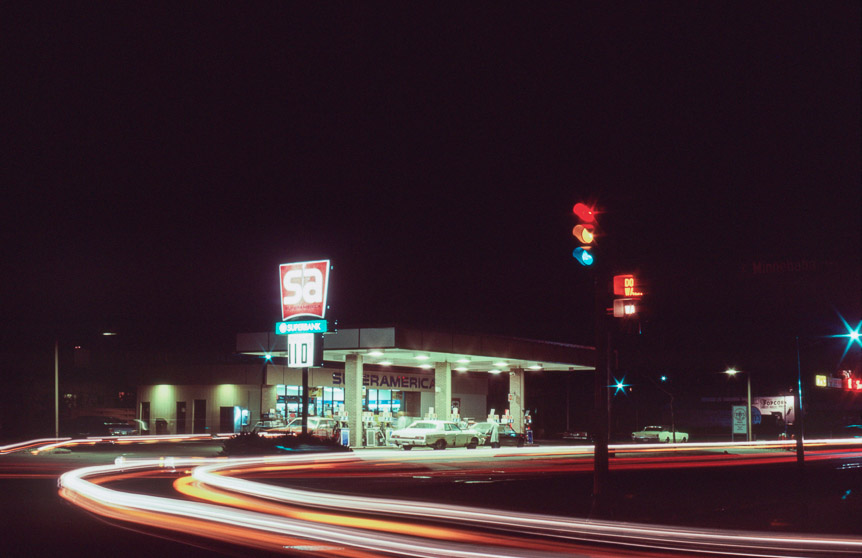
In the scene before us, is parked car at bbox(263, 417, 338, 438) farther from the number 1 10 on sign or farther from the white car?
the number 1 10 on sign

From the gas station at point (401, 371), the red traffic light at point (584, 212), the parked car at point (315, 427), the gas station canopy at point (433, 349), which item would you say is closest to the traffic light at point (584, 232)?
the red traffic light at point (584, 212)

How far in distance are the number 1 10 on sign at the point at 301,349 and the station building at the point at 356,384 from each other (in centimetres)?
627

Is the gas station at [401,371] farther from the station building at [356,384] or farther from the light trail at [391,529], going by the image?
the light trail at [391,529]

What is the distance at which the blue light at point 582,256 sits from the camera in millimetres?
12859

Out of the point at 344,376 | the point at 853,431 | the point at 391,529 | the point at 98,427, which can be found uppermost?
the point at 344,376

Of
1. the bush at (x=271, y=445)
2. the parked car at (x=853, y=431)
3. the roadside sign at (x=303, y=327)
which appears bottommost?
the parked car at (x=853, y=431)

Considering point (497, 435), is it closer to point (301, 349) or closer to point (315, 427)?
point (315, 427)

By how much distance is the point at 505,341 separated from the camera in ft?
154

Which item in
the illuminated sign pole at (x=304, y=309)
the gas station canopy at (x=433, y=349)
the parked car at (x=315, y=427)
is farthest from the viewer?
the parked car at (x=315, y=427)

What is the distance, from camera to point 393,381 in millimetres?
55875

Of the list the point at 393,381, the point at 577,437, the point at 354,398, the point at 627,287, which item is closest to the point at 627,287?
the point at 627,287

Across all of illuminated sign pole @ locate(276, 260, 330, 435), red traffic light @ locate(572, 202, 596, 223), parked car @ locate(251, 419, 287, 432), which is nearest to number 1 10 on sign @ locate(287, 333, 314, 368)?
illuminated sign pole @ locate(276, 260, 330, 435)

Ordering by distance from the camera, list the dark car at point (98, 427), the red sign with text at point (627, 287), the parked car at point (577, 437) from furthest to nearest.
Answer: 1. the parked car at point (577, 437)
2. the dark car at point (98, 427)
3. the red sign with text at point (627, 287)

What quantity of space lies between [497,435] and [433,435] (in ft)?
16.8
